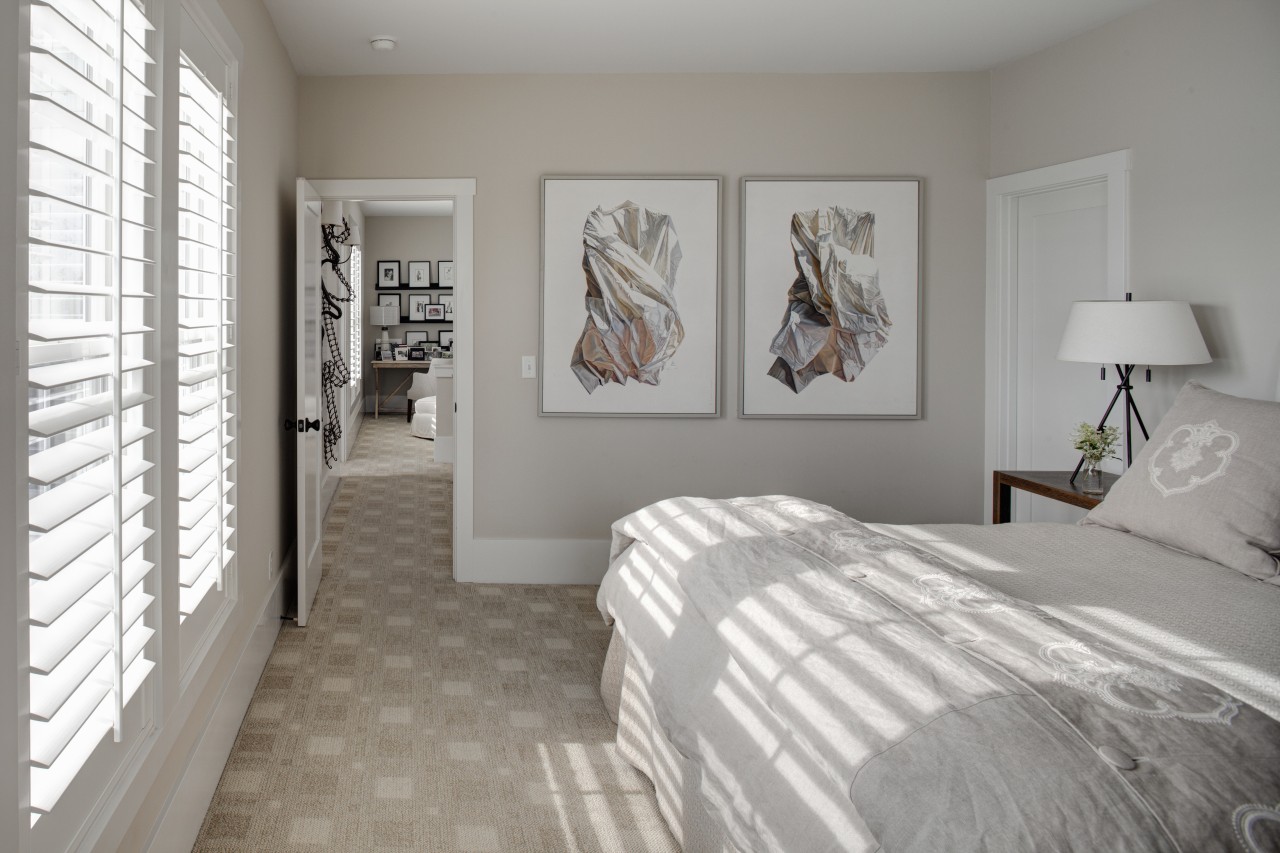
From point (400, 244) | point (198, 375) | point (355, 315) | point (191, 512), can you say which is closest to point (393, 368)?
point (400, 244)

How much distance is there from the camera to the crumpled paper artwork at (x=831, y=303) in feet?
15.1

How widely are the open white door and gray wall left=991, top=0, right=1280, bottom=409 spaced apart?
330 centimetres

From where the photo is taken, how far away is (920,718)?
55.2 inches

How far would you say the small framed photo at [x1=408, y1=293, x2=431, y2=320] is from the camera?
40.2ft

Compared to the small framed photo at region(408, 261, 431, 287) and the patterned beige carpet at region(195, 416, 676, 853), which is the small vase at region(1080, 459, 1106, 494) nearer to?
the patterned beige carpet at region(195, 416, 676, 853)

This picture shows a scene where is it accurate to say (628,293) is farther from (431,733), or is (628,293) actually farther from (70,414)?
(70,414)

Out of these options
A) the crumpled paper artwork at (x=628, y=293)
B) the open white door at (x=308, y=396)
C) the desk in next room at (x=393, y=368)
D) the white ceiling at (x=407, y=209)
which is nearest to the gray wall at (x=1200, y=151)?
the crumpled paper artwork at (x=628, y=293)

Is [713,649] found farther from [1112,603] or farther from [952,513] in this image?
[952,513]

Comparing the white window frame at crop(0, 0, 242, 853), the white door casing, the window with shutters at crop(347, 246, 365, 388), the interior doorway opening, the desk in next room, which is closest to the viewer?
the white window frame at crop(0, 0, 242, 853)

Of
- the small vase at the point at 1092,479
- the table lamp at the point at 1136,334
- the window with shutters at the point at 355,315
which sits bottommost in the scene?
the small vase at the point at 1092,479

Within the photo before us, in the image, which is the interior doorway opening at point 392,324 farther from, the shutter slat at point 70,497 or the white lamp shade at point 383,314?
the shutter slat at point 70,497

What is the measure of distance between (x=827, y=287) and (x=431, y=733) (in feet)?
9.20

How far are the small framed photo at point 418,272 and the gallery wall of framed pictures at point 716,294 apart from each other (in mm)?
7956

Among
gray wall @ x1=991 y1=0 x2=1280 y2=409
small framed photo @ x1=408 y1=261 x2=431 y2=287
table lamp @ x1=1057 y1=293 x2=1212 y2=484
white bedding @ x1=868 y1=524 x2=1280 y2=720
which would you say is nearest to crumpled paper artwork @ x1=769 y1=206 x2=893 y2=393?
gray wall @ x1=991 y1=0 x2=1280 y2=409
